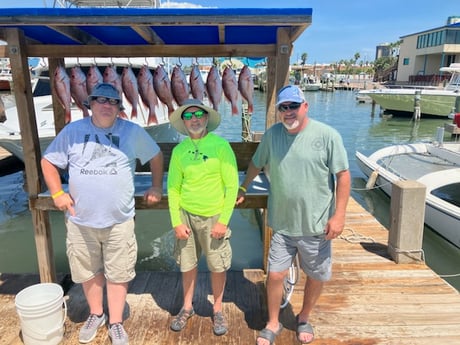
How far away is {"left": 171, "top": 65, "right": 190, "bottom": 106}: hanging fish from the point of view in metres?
3.10

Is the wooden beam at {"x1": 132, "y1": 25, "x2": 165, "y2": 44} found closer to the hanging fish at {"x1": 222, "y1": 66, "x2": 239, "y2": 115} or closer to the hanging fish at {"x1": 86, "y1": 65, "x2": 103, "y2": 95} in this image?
the hanging fish at {"x1": 86, "y1": 65, "x2": 103, "y2": 95}

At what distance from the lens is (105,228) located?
2529 mm

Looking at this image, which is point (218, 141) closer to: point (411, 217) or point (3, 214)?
point (411, 217)

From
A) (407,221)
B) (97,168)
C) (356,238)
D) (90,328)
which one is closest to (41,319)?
(90,328)

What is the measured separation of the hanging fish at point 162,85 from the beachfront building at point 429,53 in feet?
133

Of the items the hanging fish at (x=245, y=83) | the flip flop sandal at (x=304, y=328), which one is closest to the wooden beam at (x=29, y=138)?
the hanging fish at (x=245, y=83)

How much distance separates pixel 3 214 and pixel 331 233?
7951 millimetres

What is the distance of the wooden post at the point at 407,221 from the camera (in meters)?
4.16

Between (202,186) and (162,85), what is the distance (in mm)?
1156

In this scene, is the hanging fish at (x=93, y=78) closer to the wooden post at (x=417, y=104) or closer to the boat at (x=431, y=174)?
the boat at (x=431, y=174)

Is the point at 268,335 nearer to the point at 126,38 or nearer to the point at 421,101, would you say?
the point at 126,38

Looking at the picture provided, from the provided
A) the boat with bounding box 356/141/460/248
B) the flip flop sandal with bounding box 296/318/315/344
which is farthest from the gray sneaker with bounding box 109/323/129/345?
the boat with bounding box 356/141/460/248

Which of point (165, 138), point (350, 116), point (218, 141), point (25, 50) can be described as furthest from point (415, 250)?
point (350, 116)

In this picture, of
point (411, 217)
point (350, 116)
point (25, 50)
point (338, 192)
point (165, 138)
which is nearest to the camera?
point (338, 192)
